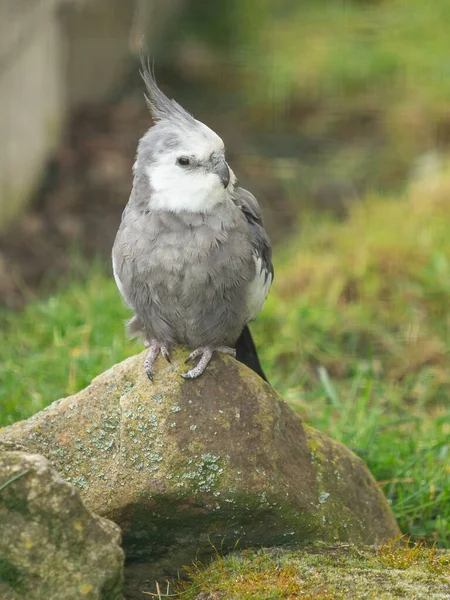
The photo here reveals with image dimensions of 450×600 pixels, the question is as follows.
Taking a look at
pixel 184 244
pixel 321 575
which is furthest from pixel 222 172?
pixel 321 575

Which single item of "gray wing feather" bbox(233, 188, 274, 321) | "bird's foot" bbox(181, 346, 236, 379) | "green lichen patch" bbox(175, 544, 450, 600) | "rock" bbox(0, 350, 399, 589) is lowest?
"green lichen patch" bbox(175, 544, 450, 600)

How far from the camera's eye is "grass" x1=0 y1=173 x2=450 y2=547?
3.38 m

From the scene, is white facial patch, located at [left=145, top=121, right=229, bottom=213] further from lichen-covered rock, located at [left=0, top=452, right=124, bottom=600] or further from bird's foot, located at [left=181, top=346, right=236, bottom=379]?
lichen-covered rock, located at [left=0, top=452, right=124, bottom=600]

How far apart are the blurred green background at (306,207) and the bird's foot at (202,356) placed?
2.71 feet

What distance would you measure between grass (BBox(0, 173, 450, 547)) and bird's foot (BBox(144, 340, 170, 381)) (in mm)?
799

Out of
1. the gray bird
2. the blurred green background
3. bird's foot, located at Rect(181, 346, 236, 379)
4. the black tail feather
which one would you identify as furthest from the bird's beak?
the blurred green background

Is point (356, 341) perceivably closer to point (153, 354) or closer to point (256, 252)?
point (256, 252)

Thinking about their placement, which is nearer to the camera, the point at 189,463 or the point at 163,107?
the point at 189,463

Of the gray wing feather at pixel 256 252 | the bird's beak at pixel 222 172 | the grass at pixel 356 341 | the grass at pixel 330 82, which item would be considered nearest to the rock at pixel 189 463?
the gray wing feather at pixel 256 252

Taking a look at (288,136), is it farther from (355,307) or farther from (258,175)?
(355,307)

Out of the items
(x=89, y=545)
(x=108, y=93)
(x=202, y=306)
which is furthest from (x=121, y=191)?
(x=89, y=545)

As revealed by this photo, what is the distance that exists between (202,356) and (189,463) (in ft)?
1.19

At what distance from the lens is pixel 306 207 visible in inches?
259

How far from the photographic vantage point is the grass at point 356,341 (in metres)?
3.38
